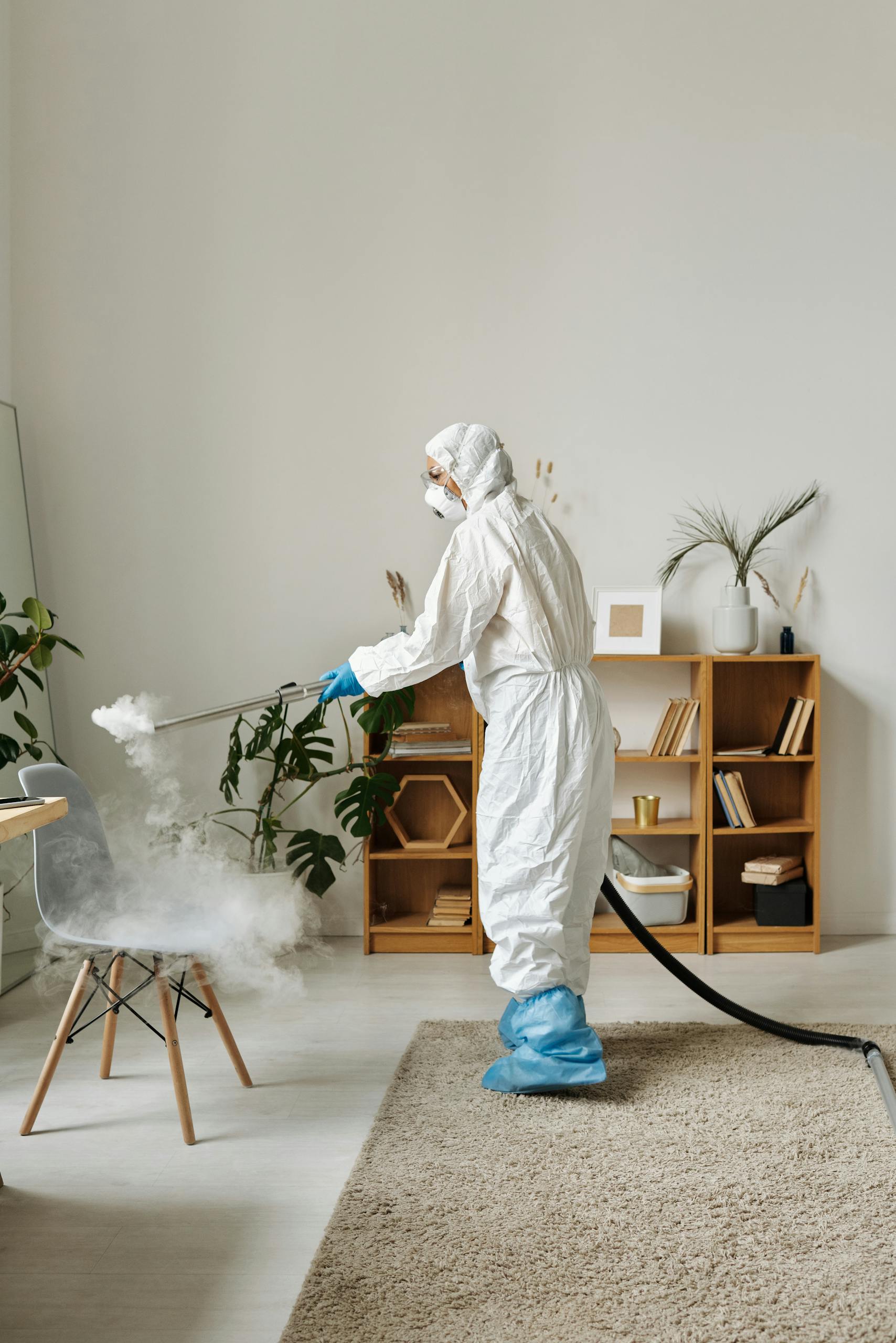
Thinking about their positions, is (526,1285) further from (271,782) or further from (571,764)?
(271,782)

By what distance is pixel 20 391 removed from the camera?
12.5ft

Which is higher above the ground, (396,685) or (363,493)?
(363,493)

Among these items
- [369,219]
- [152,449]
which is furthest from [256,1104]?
[369,219]

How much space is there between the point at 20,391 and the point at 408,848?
7.15ft

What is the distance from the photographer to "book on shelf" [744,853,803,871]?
3.59 metres

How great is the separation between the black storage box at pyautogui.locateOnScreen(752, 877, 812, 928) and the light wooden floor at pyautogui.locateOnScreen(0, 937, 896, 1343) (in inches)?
5.1

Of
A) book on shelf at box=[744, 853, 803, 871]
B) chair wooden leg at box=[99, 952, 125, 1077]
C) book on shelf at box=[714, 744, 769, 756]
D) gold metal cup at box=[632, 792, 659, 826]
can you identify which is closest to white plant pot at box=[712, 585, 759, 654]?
book on shelf at box=[714, 744, 769, 756]

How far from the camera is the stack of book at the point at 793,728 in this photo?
11.6 ft

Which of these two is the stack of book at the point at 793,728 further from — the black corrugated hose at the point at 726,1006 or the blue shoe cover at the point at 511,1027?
the blue shoe cover at the point at 511,1027

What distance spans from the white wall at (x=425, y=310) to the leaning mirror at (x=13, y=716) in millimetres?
125

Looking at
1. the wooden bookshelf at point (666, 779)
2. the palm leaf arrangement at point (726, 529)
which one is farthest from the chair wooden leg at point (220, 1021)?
the palm leaf arrangement at point (726, 529)

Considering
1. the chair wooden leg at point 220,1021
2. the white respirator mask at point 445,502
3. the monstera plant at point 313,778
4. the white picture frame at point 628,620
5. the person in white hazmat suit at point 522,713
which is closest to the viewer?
the chair wooden leg at point 220,1021

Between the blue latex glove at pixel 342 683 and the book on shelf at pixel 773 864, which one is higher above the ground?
the blue latex glove at pixel 342 683

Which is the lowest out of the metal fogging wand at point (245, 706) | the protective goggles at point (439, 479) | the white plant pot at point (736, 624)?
the metal fogging wand at point (245, 706)
